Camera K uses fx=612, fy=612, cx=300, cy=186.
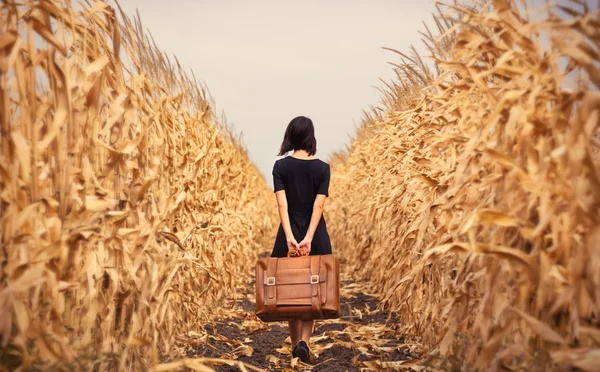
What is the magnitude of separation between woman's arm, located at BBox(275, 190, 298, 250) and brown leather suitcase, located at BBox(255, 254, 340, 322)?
1.24 ft

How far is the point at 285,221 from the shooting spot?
14.5 feet

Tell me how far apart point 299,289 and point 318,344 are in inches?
48.8

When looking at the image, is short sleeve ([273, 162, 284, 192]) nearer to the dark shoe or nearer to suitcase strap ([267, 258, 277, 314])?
suitcase strap ([267, 258, 277, 314])

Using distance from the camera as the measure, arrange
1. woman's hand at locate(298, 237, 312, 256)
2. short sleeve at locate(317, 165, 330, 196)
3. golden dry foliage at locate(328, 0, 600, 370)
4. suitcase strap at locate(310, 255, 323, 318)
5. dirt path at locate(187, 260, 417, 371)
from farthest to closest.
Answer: short sleeve at locate(317, 165, 330, 196) → woman's hand at locate(298, 237, 312, 256) → dirt path at locate(187, 260, 417, 371) → suitcase strap at locate(310, 255, 323, 318) → golden dry foliage at locate(328, 0, 600, 370)

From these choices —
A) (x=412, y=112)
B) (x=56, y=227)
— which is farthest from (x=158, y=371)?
(x=412, y=112)

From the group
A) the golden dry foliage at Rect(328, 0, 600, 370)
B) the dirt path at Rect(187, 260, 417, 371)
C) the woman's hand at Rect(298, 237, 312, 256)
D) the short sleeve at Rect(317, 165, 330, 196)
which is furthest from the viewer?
the short sleeve at Rect(317, 165, 330, 196)

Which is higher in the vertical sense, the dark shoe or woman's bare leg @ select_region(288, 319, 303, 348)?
woman's bare leg @ select_region(288, 319, 303, 348)

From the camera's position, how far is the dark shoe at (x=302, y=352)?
420 cm

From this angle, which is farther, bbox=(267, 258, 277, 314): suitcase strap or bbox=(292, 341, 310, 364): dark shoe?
bbox=(292, 341, 310, 364): dark shoe

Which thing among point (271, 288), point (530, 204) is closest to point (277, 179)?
point (271, 288)

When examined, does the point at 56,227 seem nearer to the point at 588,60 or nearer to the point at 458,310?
the point at 458,310

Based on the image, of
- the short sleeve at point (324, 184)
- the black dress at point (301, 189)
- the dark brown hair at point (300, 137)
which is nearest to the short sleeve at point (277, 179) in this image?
the black dress at point (301, 189)

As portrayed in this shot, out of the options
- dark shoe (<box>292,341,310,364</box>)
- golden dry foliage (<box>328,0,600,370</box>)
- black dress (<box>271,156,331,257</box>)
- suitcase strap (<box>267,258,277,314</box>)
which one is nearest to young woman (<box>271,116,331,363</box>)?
black dress (<box>271,156,331,257</box>)

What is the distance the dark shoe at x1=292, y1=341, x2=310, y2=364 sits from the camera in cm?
420
